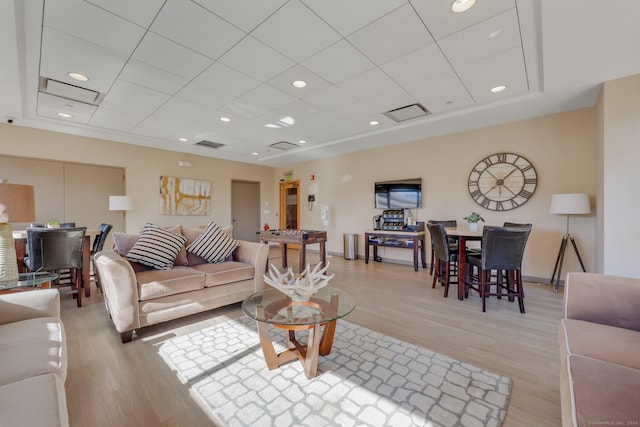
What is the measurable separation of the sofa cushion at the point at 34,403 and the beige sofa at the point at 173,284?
1.28 m

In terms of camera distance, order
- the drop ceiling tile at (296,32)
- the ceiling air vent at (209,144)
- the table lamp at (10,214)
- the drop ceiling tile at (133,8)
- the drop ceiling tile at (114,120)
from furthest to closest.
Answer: the ceiling air vent at (209,144)
the drop ceiling tile at (114,120)
the drop ceiling tile at (296,32)
the drop ceiling tile at (133,8)
the table lamp at (10,214)

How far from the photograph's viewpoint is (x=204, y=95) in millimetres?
3346

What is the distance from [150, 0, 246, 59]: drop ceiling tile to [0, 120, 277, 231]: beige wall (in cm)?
412

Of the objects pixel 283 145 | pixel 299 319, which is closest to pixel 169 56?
pixel 299 319

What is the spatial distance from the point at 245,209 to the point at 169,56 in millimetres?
5426

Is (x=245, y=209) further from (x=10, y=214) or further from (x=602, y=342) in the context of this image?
(x=602, y=342)

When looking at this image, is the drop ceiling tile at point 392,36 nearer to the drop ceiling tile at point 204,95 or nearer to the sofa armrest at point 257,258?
the drop ceiling tile at point 204,95

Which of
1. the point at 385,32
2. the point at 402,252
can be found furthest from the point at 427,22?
the point at 402,252

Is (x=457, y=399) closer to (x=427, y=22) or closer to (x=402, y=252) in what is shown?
(x=427, y=22)

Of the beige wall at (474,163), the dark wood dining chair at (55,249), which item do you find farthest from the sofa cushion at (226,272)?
the beige wall at (474,163)

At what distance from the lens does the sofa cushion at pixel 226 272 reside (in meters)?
2.66

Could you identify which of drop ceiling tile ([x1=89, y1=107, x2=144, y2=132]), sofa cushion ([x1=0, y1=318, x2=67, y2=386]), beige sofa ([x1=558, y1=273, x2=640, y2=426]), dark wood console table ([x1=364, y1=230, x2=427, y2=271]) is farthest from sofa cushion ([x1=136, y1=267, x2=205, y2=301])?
dark wood console table ([x1=364, y1=230, x2=427, y2=271])

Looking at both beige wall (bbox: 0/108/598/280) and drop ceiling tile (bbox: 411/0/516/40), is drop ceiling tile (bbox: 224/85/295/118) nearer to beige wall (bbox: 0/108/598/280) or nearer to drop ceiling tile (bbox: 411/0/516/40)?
drop ceiling tile (bbox: 411/0/516/40)

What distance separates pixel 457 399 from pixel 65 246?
4.17 m
